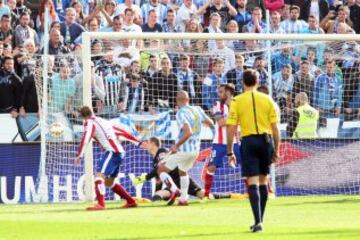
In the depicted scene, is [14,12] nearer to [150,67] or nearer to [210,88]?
[150,67]

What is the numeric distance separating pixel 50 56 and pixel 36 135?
1738 mm

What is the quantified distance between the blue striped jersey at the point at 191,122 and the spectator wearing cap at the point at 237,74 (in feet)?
10.3

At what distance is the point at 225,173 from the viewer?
25859 millimetres

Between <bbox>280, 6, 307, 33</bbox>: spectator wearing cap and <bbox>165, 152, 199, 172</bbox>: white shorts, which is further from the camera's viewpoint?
<bbox>280, 6, 307, 33</bbox>: spectator wearing cap

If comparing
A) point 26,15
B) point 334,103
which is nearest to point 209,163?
point 334,103

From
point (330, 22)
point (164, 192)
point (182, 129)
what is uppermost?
point (330, 22)

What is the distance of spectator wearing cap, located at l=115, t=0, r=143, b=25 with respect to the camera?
28.6 m

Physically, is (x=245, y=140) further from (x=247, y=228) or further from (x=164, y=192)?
(x=164, y=192)

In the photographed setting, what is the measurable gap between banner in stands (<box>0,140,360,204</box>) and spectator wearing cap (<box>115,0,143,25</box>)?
424 cm

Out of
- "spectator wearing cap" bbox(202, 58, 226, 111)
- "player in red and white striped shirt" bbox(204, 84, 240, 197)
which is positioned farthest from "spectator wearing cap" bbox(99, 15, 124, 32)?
"player in red and white striped shirt" bbox(204, 84, 240, 197)

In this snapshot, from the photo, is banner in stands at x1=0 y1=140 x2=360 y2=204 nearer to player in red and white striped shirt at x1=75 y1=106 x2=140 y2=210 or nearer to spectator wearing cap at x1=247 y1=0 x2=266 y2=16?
player in red and white striped shirt at x1=75 y1=106 x2=140 y2=210

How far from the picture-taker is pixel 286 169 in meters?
25.8

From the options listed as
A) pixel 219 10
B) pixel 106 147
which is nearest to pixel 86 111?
pixel 106 147

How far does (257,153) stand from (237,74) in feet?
31.8
